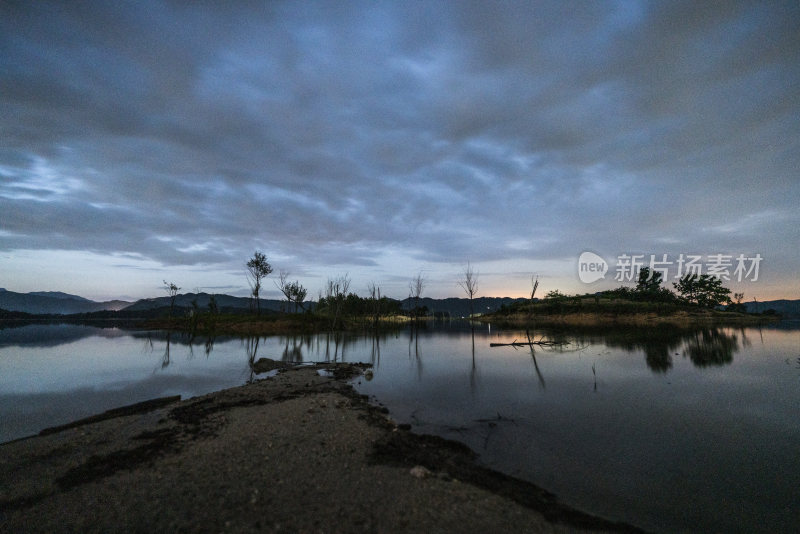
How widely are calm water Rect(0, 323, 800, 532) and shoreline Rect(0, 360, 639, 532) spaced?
1.34m

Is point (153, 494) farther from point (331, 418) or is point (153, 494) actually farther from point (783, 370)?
point (783, 370)

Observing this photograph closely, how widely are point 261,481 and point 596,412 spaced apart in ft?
37.2

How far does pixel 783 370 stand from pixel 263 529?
29.2 metres

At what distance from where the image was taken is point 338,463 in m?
6.84

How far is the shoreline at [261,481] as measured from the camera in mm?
4816

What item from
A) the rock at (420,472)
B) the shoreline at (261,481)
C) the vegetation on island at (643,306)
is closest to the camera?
the shoreline at (261,481)

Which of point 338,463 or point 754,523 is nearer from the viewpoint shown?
point 754,523

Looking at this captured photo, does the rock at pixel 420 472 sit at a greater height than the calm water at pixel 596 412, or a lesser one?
greater

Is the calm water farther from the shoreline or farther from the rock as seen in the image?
the rock

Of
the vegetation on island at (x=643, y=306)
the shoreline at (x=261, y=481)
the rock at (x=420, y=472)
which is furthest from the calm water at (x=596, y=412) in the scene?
the vegetation on island at (x=643, y=306)

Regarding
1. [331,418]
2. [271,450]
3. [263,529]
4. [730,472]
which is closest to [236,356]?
[331,418]

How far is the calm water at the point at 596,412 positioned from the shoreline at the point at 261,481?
1.34 metres

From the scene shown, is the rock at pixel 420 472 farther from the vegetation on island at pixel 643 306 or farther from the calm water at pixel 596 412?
the vegetation on island at pixel 643 306

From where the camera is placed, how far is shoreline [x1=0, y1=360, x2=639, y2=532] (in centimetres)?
482
